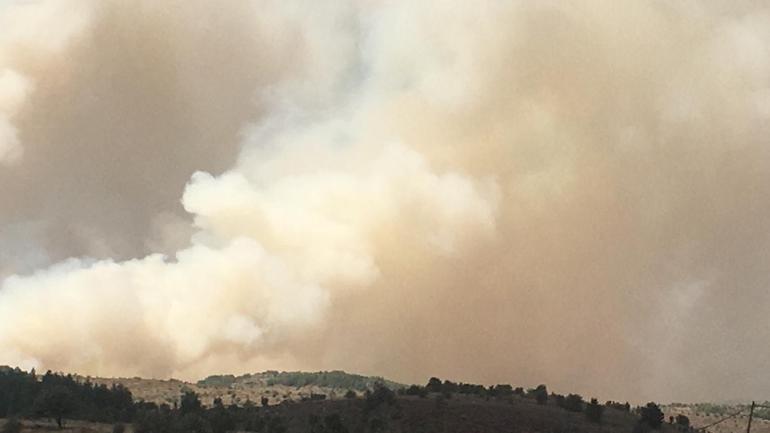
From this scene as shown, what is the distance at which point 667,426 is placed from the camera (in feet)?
421

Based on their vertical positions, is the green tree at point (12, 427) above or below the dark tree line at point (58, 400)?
below

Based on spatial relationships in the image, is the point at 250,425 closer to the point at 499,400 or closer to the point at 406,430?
the point at 406,430

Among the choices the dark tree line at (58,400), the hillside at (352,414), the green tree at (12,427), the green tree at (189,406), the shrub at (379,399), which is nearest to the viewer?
the green tree at (12,427)

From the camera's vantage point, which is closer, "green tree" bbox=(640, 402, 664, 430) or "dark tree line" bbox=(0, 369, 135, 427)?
"dark tree line" bbox=(0, 369, 135, 427)

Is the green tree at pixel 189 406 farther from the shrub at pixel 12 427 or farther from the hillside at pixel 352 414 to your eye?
the shrub at pixel 12 427

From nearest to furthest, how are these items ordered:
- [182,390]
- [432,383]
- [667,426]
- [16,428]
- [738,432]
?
[16,428] → [667,426] → [432,383] → [738,432] → [182,390]

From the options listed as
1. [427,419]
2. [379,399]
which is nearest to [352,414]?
[379,399]

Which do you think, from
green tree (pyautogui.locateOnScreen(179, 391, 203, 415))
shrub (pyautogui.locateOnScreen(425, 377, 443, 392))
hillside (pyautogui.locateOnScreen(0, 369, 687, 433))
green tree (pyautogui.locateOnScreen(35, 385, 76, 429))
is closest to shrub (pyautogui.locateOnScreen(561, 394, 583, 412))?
hillside (pyautogui.locateOnScreen(0, 369, 687, 433))

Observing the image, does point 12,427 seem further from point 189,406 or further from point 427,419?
point 427,419

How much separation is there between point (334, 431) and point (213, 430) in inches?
586

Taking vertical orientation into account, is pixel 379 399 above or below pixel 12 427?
above

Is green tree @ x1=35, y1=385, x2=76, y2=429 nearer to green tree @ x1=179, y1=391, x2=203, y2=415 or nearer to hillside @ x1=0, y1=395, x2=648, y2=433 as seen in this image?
hillside @ x1=0, y1=395, x2=648, y2=433

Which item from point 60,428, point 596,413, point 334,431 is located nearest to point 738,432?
point 596,413

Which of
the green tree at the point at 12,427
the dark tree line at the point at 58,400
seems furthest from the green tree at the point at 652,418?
the green tree at the point at 12,427
